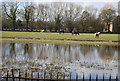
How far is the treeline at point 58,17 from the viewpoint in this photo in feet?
12.8

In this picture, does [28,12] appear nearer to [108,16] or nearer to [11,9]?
[11,9]

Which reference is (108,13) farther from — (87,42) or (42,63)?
(42,63)

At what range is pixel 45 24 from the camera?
13.5ft

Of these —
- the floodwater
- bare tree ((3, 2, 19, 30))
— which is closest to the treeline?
bare tree ((3, 2, 19, 30))

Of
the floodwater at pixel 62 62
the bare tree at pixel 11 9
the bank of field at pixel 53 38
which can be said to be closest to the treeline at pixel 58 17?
the bare tree at pixel 11 9

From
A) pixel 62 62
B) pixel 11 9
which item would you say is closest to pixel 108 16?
pixel 62 62

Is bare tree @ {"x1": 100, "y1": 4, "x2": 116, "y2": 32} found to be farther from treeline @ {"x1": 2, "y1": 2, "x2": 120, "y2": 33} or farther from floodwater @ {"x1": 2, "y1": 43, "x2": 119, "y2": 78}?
floodwater @ {"x1": 2, "y1": 43, "x2": 119, "y2": 78}

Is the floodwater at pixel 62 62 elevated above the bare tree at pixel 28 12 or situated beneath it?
situated beneath

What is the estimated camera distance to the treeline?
392 cm

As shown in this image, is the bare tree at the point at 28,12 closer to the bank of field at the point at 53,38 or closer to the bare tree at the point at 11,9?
the bare tree at the point at 11,9

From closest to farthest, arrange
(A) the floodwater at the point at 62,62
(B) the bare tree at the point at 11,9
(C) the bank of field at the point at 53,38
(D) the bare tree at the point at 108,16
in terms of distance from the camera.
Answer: (A) the floodwater at the point at 62,62 → (D) the bare tree at the point at 108,16 → (B) the bare tree at the point at 11,9 → (C) the bank of field at the point at 53,38

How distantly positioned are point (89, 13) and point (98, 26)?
35cm

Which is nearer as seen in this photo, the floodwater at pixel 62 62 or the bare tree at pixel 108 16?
the floodwater at pixel 62 62

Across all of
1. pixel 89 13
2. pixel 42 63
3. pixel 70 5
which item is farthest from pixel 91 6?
pixel 42 63
